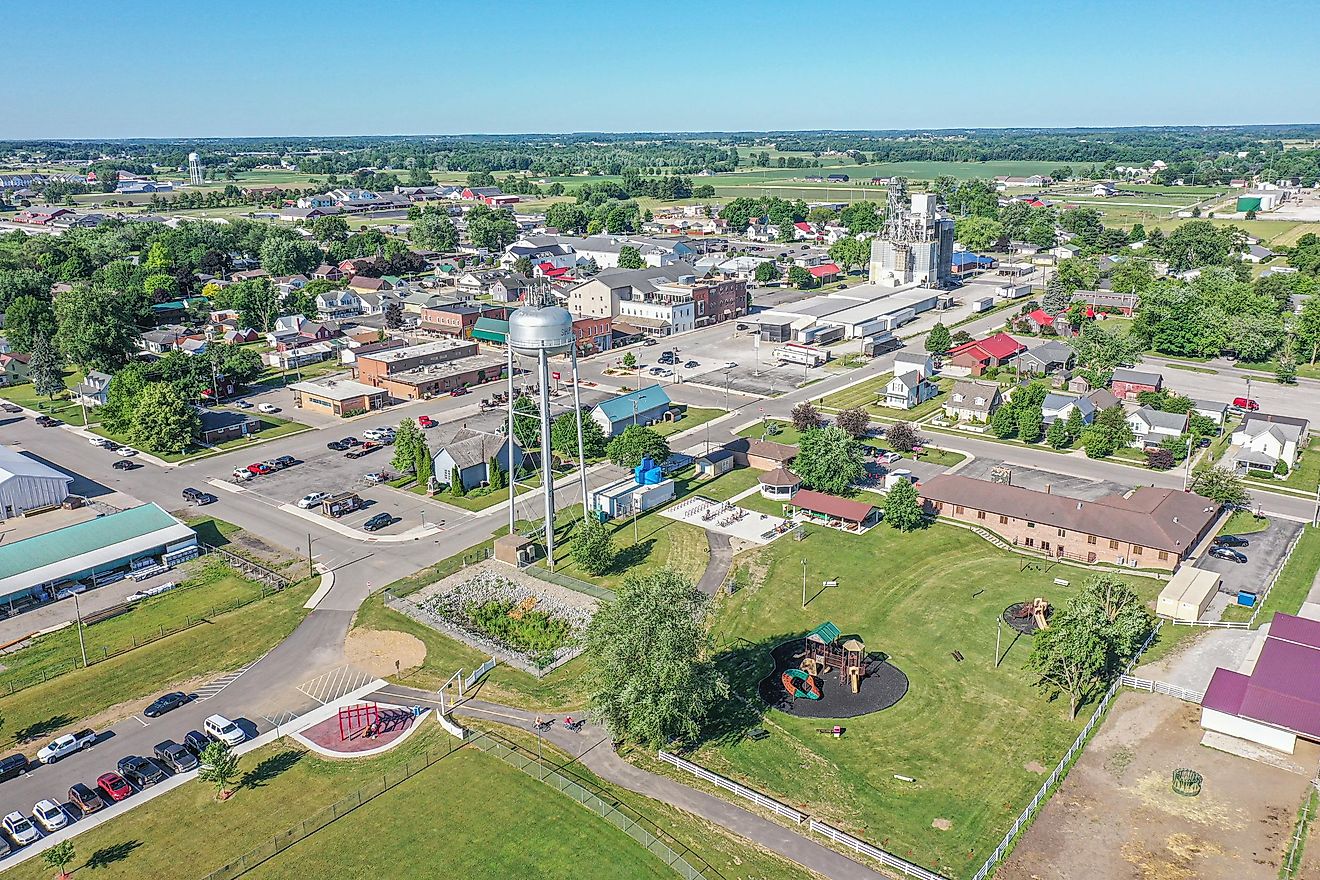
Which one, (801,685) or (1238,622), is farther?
(1238,622)

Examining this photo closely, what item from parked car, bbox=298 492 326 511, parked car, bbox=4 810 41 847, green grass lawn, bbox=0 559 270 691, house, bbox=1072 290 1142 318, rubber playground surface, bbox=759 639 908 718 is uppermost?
house, bbox=1072 290 1142 318

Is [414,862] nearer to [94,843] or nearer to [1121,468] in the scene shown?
[94,843]

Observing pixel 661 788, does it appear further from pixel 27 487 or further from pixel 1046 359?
pixel 1046 359

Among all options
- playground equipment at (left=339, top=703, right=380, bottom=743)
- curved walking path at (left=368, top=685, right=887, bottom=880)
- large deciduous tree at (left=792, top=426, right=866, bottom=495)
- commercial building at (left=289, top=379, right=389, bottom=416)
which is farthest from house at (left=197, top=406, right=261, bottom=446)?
large deciduous tree at (left=792, top=426, right=866, bottom=495)

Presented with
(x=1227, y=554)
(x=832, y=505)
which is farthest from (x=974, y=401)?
(x=1227, y=554)

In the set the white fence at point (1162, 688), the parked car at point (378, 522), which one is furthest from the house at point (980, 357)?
the parked car at point (378, 522)

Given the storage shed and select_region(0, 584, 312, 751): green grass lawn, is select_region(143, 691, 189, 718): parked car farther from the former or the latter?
the storage shed
